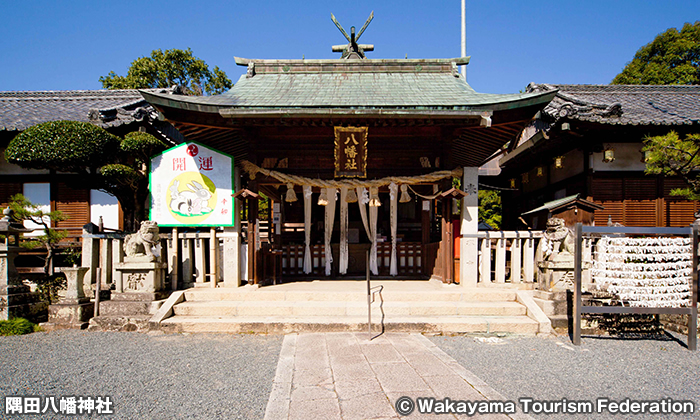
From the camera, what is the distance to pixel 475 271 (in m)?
8.12

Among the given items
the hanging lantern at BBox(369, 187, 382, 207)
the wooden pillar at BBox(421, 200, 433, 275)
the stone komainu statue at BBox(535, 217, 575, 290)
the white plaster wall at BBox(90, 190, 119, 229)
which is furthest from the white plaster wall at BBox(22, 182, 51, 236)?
the stone komainu statue at BBox(535, 217, 575, 290)

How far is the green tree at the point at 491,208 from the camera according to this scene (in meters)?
22.9

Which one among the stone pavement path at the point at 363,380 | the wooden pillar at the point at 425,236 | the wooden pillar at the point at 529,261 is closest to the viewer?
the stone pavement path at the point at 363,380

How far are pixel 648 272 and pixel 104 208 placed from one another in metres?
13.1

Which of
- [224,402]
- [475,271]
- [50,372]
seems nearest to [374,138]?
[475,271]

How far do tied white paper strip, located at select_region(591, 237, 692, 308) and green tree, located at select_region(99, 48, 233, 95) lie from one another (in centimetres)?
2139

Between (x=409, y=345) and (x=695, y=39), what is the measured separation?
2395 cm

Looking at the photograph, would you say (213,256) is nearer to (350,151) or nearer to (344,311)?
(344,311)

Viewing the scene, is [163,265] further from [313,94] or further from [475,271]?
[475,271]

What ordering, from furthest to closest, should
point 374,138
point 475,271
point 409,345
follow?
point 374,138 < point 475,271 < point 409,345

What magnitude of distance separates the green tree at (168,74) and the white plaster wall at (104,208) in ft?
39.2

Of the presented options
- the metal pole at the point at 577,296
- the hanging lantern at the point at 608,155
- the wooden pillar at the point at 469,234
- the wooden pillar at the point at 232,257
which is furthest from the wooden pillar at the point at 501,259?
the wooden pillar at the point at 232,257

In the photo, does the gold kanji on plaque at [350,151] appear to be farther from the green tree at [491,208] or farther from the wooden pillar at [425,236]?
the green tree at [491,208]

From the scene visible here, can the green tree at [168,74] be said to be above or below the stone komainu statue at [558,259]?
above
